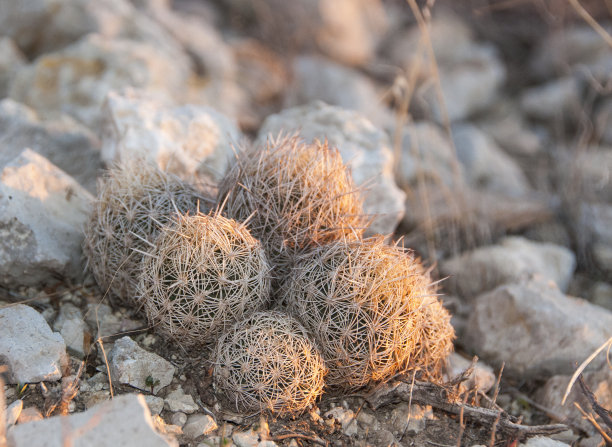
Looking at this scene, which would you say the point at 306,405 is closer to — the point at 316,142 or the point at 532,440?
the point at 532,440

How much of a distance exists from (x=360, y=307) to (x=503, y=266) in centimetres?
244

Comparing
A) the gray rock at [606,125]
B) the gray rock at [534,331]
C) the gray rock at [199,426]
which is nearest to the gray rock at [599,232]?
the gray rock at [534,331]

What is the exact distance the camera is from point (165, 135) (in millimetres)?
3811

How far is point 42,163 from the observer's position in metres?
3.38

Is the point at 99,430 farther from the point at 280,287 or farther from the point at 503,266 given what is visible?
the point at 503,266

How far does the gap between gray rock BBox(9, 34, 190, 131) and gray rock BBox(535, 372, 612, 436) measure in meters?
3.86

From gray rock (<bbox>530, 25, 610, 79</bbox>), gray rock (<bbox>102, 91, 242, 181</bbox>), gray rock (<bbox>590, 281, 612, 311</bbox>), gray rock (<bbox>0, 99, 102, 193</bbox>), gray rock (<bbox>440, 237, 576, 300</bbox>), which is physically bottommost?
gray rock (<bbox>590, 281, 612, 311</bbox>)

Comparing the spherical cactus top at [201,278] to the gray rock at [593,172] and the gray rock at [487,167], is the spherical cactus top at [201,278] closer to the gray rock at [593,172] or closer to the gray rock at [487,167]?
the gray rock at [487,167]

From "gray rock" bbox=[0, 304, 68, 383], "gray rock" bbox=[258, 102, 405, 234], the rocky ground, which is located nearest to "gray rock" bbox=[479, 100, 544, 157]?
the rocky ground

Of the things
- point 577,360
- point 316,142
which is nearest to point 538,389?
point 577,360

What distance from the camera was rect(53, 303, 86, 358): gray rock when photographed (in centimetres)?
287

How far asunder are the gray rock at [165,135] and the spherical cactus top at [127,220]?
58 cm

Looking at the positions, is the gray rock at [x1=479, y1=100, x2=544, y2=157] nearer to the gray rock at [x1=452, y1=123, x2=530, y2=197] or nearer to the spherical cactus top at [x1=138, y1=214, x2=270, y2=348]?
the gray rock at [x1=452, y1=123, x2=530, y2=197]

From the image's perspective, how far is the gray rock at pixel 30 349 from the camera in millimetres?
2557
